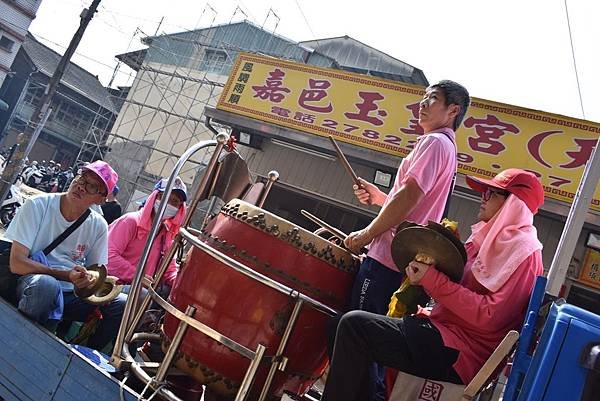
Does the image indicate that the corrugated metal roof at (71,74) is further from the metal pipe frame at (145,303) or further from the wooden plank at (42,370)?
the metal pipe frame at (145,303)

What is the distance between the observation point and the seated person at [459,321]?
5.81ft

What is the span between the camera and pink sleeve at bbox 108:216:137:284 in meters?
3.91

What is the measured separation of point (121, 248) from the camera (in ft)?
13.2

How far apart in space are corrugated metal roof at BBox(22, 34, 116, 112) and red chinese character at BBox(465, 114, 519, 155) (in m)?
29.0

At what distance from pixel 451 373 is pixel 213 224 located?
1228mm

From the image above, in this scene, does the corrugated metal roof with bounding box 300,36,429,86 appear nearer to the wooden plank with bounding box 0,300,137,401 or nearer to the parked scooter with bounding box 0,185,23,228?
the parked scooter with bounding box 0,185,23,228

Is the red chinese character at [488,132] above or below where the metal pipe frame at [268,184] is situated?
above

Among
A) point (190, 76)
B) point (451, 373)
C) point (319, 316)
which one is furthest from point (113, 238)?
point (190, 76)

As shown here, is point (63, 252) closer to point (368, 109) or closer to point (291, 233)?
point (291, 233)

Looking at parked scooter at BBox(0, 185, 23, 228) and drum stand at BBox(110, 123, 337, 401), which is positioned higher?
drum stand at BBox(110, 123, 337, 401)

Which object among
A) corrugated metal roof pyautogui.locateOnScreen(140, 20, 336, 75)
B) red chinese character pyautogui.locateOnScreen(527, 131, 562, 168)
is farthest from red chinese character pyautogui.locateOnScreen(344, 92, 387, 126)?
corrugated metal roof pyautogui.locateOnScreen(140, 20, 336, 75)

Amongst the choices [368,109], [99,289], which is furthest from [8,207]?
[99,289]

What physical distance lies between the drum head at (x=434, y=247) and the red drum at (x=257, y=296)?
1.26 feet

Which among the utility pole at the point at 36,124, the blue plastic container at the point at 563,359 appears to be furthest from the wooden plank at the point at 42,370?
the utility pole at the point at 36,124
